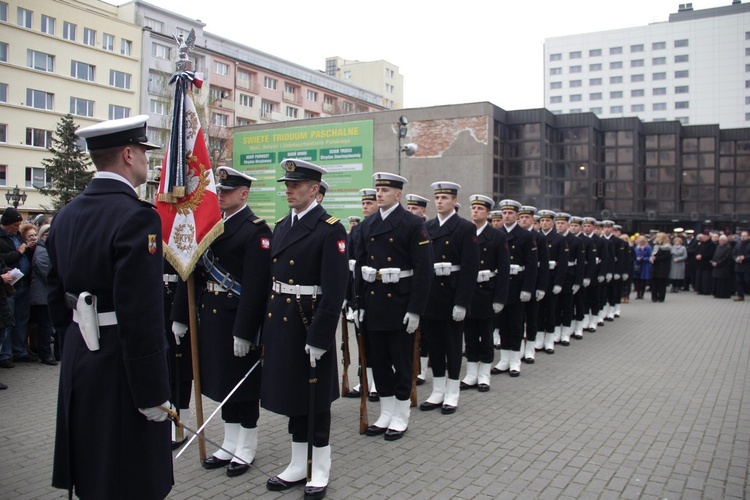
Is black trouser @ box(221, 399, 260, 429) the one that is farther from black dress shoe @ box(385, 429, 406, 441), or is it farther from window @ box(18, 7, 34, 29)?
window @ box(18, 7, 34, 29)

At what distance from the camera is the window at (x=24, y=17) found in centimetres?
3975

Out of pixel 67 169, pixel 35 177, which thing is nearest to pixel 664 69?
pixel 67 169

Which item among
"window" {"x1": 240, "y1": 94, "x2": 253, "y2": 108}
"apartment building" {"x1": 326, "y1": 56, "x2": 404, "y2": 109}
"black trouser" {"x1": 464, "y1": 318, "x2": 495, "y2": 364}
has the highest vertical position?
"apartment building" {"x1": 326, "y1": 56, "x2": 404, "y2": 109}

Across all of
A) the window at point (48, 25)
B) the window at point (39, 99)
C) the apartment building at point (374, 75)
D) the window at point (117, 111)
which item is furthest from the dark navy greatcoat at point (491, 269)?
the apartment building at point (374, 75)

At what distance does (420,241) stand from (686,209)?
33.0 m

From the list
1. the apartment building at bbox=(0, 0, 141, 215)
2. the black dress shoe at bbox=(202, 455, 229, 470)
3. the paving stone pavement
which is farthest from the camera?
the apartment building at bbox=(0, 0, 141, 215)

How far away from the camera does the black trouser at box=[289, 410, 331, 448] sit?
4402mm

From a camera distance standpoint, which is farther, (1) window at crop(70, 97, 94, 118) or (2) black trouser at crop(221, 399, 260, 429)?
(1) window at crop(70, 97, 94, 118)

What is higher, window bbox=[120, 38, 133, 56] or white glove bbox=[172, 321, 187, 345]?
window bbox=[120, 38, 133, 56]

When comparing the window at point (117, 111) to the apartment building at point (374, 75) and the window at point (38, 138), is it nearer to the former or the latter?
the window at point (38, 138)

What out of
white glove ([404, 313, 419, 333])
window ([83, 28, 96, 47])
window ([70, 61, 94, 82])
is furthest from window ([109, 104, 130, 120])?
white glove ([404, 313, 419, 333])

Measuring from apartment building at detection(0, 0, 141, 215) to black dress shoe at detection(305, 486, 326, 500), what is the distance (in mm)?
37300

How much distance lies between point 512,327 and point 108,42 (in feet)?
148

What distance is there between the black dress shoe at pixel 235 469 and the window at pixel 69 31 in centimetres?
4516
